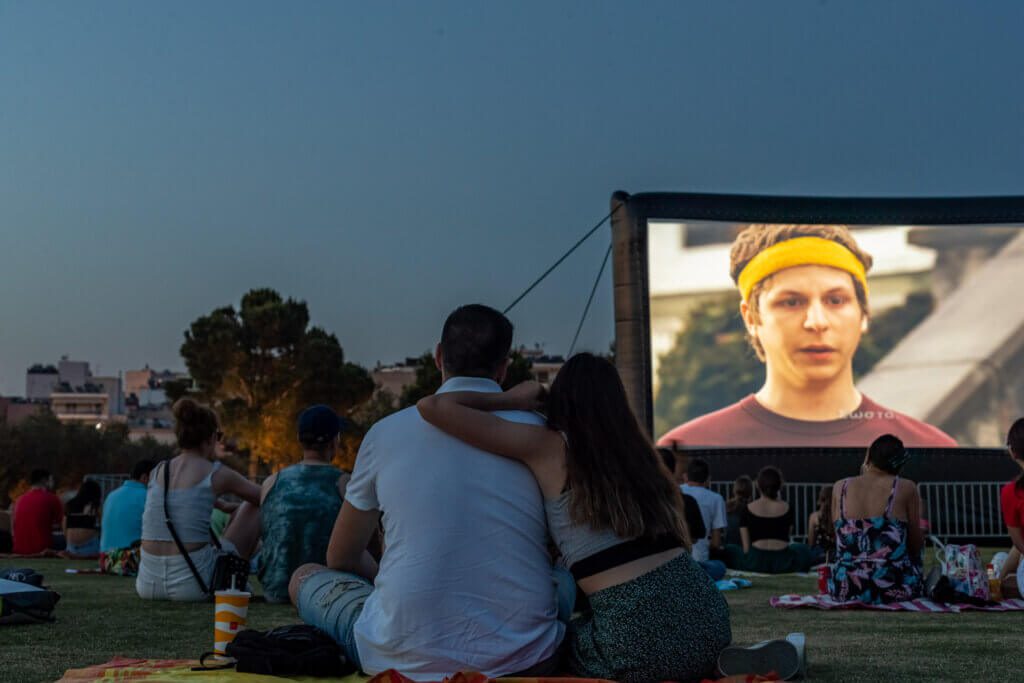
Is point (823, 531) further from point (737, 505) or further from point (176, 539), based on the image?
point (176, 539)

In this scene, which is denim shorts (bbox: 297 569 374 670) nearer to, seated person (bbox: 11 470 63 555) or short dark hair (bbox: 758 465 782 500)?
short dark hair (bbox: 758 465 782 500)

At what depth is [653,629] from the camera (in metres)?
3.09

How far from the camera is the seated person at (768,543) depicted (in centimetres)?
968

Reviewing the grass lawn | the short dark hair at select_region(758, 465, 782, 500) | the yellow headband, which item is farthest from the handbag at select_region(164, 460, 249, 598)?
the yellow headband

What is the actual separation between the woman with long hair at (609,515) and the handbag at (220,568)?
8.16 ft

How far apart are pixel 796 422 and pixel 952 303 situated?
2591 millimetres

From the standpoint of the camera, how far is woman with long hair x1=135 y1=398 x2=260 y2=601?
6219mm

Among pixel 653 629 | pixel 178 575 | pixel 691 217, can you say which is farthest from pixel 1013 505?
pixel 691 217

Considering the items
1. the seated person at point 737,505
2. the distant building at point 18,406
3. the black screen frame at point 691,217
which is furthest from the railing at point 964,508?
the distant building at point 18,406

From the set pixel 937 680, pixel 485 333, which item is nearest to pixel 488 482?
pixel 485 333

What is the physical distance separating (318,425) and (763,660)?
3.05m

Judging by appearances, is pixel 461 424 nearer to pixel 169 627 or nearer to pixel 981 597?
pixel 169 627

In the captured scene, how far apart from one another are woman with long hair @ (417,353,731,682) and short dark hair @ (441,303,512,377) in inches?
4.6

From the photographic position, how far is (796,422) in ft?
49.1
